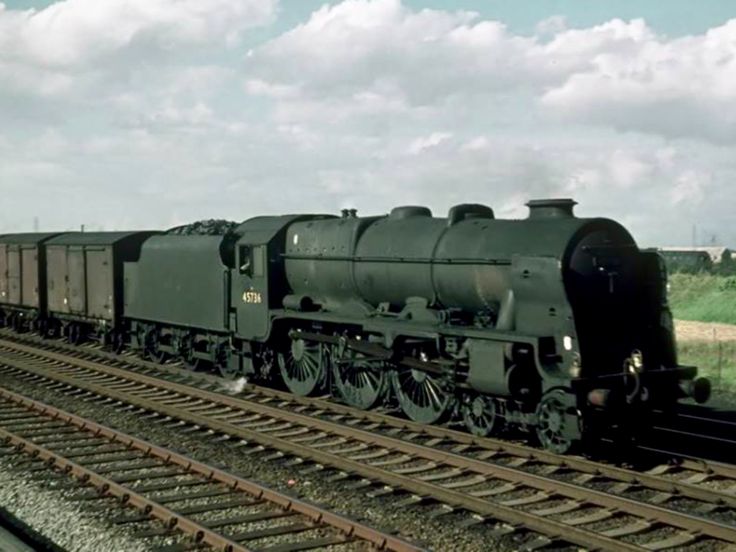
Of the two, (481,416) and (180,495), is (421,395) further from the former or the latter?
(180,495)

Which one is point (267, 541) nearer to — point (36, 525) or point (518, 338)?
point (36, 525)

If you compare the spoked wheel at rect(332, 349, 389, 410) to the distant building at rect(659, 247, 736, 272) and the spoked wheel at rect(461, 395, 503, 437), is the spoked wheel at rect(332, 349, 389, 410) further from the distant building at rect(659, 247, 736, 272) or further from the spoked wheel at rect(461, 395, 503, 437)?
the distant building at rect(659, 247, 736, 272)

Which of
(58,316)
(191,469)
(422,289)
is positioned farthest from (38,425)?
(58,316)

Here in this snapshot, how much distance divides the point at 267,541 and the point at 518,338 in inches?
175

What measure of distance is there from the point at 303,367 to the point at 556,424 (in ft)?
20.5

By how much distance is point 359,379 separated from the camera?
48.1ft

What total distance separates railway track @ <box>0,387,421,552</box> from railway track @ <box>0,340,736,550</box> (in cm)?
136

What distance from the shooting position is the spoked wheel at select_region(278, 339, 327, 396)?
15.3m

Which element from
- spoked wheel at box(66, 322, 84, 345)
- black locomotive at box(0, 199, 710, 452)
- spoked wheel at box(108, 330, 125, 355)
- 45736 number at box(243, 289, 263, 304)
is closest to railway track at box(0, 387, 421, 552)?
black locomotive at box(0, 199, 710, 452)

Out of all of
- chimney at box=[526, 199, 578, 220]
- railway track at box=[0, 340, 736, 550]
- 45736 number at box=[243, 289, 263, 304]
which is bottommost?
railway track at box=[0, 340, 736, 550]

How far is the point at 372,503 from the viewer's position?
9188 millimetres

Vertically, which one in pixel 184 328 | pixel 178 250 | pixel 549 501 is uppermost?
pixel 178 250

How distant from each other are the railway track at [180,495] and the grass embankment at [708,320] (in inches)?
432

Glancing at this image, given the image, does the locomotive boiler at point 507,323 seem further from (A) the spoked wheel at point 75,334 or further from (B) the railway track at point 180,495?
(A) the spoked wheel at point 75,334
